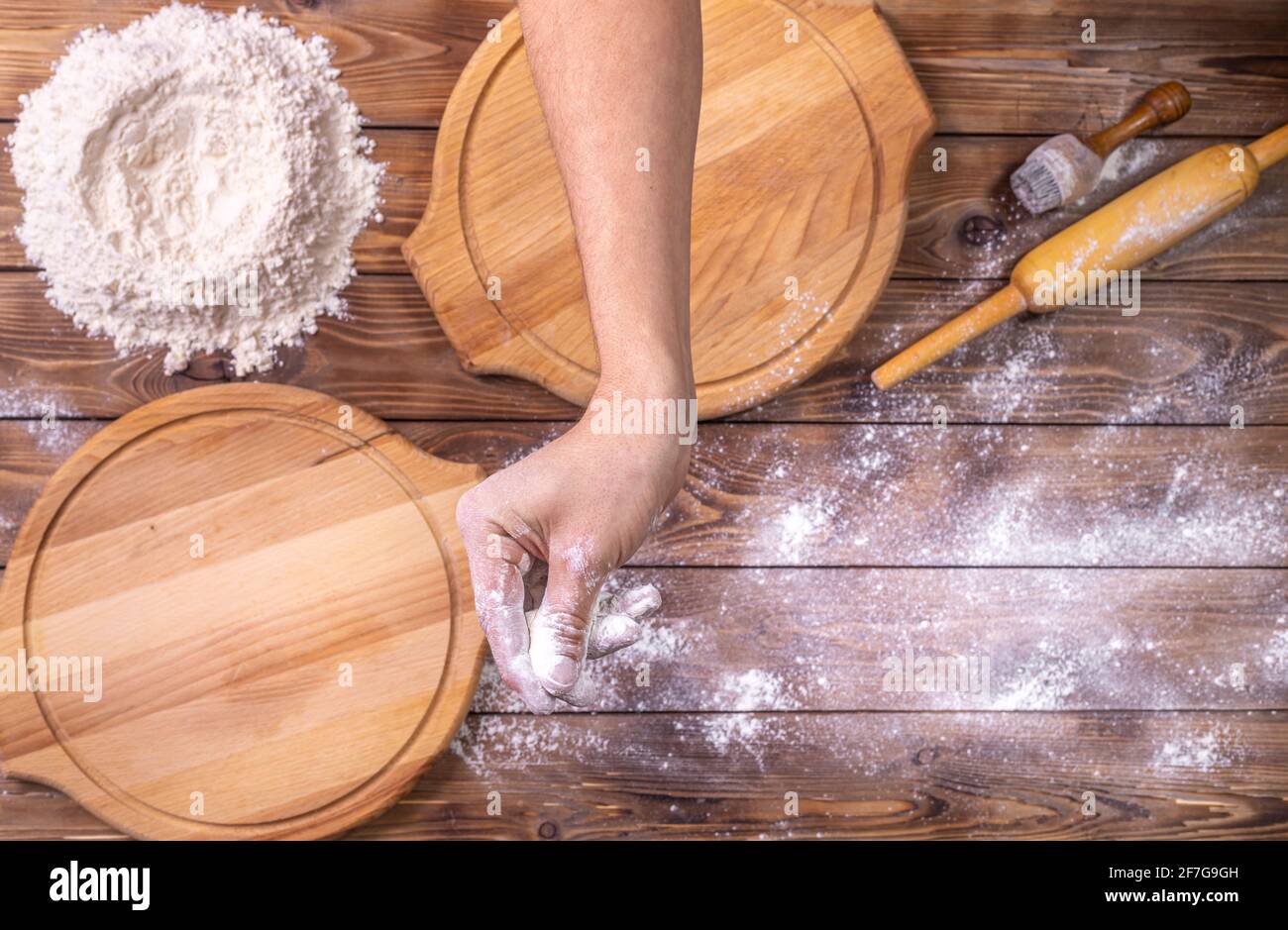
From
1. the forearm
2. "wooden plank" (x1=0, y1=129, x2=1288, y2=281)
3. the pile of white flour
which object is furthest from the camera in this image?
"wooden plank" (x1=0, y1=129, x2=1288, y2=281)

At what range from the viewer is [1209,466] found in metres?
1.18

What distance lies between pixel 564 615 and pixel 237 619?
0.49 metres

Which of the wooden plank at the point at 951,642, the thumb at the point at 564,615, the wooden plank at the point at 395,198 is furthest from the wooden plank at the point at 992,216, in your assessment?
the thumb at the point at 564,615

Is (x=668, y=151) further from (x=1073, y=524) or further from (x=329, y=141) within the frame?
(x=1073, y=524)

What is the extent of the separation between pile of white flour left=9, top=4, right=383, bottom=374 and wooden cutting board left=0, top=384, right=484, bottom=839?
0.44ft

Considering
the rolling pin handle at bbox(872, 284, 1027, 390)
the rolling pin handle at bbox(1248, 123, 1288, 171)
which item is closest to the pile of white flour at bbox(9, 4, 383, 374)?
the rolling pin handle at bbox(872, 284, 1027, 390)

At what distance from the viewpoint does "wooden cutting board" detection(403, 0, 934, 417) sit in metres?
1.06

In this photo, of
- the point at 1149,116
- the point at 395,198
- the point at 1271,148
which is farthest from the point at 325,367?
the point at 1271,148

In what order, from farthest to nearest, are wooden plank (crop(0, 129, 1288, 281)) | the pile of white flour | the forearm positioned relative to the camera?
wooden plank (crop(0, 129, 1288, 281))
the pile of white flour
the forearm

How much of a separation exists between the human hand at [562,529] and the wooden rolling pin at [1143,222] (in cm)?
52

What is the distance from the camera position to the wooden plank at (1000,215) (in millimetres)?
1159

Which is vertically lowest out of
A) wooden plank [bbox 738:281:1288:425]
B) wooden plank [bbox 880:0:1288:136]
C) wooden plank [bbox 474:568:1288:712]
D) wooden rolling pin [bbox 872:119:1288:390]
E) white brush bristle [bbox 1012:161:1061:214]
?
wooden plank [bbox 474:568:1288:712]

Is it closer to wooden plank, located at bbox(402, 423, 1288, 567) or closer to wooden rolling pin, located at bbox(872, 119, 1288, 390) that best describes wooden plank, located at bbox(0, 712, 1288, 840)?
wooden plank, located at bbox(402, 423, 1288, 567)

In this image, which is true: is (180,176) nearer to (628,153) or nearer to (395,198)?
(395,198)
